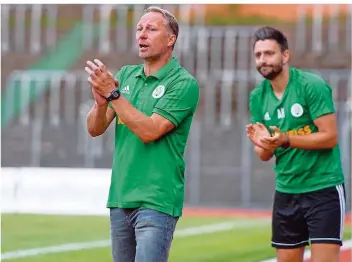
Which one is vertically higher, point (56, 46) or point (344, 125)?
point (56, 46)

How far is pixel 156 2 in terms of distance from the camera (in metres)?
21.0

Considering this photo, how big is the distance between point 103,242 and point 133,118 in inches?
311

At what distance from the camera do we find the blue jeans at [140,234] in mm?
4965

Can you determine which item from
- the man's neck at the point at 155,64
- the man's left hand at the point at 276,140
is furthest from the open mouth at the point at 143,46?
the man's left hand at the point at 276,140

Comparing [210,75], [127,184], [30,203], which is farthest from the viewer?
[210,75]

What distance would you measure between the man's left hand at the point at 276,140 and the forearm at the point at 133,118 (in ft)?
5.04

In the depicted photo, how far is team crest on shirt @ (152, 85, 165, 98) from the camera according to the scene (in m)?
5.18

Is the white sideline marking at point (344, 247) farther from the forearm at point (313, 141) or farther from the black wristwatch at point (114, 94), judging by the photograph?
the black wristwatch at point (114, 94)

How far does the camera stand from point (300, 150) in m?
6.66

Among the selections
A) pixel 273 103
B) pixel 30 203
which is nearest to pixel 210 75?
pixel 30 203

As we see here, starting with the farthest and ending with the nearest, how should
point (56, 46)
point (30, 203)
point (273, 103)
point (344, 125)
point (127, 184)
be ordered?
point (56, 46) < point (344, 125) < point (30, 203) < point (273, 103) < point (127, 184)

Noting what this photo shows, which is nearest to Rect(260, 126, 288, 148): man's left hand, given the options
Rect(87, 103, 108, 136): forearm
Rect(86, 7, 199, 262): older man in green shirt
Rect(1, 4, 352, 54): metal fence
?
Rect(86, 7, 199, 262): older man in green shirt

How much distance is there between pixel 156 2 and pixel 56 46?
4.76 meters

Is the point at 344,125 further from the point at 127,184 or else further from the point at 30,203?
the point at 127,184
